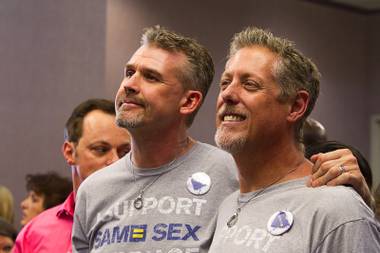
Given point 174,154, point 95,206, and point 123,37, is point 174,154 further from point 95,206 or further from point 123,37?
point 123,37

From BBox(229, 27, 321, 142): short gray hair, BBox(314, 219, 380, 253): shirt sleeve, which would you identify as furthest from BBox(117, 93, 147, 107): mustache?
BBox(314, 219, 380, 253): shirt sleeve

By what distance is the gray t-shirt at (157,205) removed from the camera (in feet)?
7.59

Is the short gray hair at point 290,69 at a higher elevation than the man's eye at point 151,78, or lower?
higher

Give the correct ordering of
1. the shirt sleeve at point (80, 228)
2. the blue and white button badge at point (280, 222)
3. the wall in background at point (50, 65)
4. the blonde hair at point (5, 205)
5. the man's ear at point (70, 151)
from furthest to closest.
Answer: the wall in background at point (50, 65)
the blonde hair at point (5, 205)
the man's ear at point (70, 151)
the shirt sleeve at point (80, 228)
the blue and white button badge at point (280, 222)

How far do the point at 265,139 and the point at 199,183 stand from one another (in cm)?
33

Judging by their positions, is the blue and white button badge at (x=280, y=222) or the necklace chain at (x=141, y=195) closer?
the blue and white button badge at (x=280, y=222)

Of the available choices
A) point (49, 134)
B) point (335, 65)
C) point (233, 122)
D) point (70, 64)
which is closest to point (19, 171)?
point (49, 134)

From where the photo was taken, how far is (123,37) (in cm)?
588

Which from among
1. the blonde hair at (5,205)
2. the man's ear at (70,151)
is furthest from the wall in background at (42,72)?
the man's ear at (70,151)

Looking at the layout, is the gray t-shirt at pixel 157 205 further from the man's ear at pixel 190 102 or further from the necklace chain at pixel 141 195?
the man's ear at pixel 190 102

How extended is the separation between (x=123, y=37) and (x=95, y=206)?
3.50 metres

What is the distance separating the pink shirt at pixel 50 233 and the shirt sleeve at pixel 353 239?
138cm

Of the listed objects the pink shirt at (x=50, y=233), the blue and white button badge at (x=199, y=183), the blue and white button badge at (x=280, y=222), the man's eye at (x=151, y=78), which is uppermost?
the man's eye at (x=151, y=78)

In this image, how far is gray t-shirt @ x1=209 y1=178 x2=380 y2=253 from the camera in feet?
6.16
